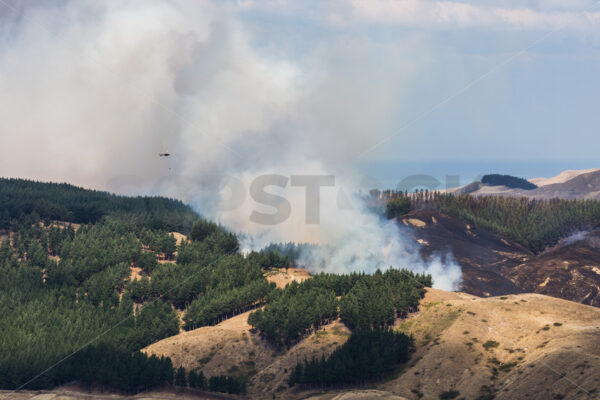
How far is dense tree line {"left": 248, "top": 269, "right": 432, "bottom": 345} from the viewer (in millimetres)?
168875

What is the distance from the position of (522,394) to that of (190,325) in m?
103

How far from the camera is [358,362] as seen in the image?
142 metres

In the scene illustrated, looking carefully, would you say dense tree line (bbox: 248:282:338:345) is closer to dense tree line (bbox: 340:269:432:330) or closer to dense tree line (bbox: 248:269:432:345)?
dense tree line (bbox: 248:269:432:345)

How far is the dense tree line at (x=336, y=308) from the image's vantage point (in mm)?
168875

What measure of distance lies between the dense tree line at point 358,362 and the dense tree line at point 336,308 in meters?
13.3

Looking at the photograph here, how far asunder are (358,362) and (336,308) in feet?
121

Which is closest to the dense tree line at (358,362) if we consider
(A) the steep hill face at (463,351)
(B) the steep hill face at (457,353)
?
(B) the steep hill face at (457,353)

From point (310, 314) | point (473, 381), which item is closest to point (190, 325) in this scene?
point (310, 314)

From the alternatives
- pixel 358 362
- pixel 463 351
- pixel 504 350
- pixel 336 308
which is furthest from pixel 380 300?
pixel 504 350

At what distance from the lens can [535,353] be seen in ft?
436

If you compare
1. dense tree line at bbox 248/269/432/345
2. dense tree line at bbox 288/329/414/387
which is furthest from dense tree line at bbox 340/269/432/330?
dense tree line at bbox 288/329/414/387

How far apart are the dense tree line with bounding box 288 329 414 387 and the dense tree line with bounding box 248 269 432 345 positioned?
13.3 meters

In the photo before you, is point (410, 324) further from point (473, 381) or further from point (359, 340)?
point (473, 381)

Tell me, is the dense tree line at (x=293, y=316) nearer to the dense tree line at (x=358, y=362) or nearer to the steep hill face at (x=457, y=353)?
the steep hill face at (x=457, y=353)
